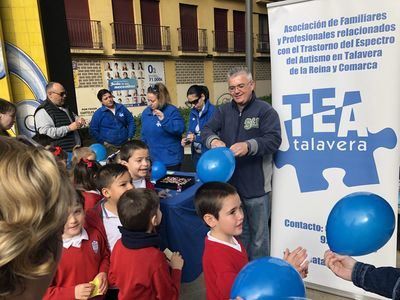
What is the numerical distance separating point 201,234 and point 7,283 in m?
2.62

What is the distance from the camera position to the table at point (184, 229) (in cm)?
282

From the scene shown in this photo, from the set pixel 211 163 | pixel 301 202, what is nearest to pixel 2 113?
pixel 211 163

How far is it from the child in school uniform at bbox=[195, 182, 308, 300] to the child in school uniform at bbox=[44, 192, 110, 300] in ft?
2.15

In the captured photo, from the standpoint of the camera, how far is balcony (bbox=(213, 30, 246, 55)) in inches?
857

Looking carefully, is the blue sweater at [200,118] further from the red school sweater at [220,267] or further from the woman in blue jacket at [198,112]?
the red school sweater at [220,267]

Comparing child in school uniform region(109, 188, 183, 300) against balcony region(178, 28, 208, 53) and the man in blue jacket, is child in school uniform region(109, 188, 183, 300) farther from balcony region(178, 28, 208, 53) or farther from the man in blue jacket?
balcony region(178, 28, 208, 53)

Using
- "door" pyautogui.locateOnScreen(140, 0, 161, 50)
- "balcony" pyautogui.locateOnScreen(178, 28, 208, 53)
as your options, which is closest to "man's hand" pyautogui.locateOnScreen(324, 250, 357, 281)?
"door" pyautogui.locateOnScreen(140, 0, 161, 50)

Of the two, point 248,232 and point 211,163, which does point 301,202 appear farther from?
point 211,163

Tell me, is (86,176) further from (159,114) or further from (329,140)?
(329,140)

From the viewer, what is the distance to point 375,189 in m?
2.50

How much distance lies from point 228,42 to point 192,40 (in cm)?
292

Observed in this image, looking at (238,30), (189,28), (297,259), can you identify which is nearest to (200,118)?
(297,259)

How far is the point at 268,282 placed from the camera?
4.03 ft

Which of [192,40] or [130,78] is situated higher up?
[192,40]
